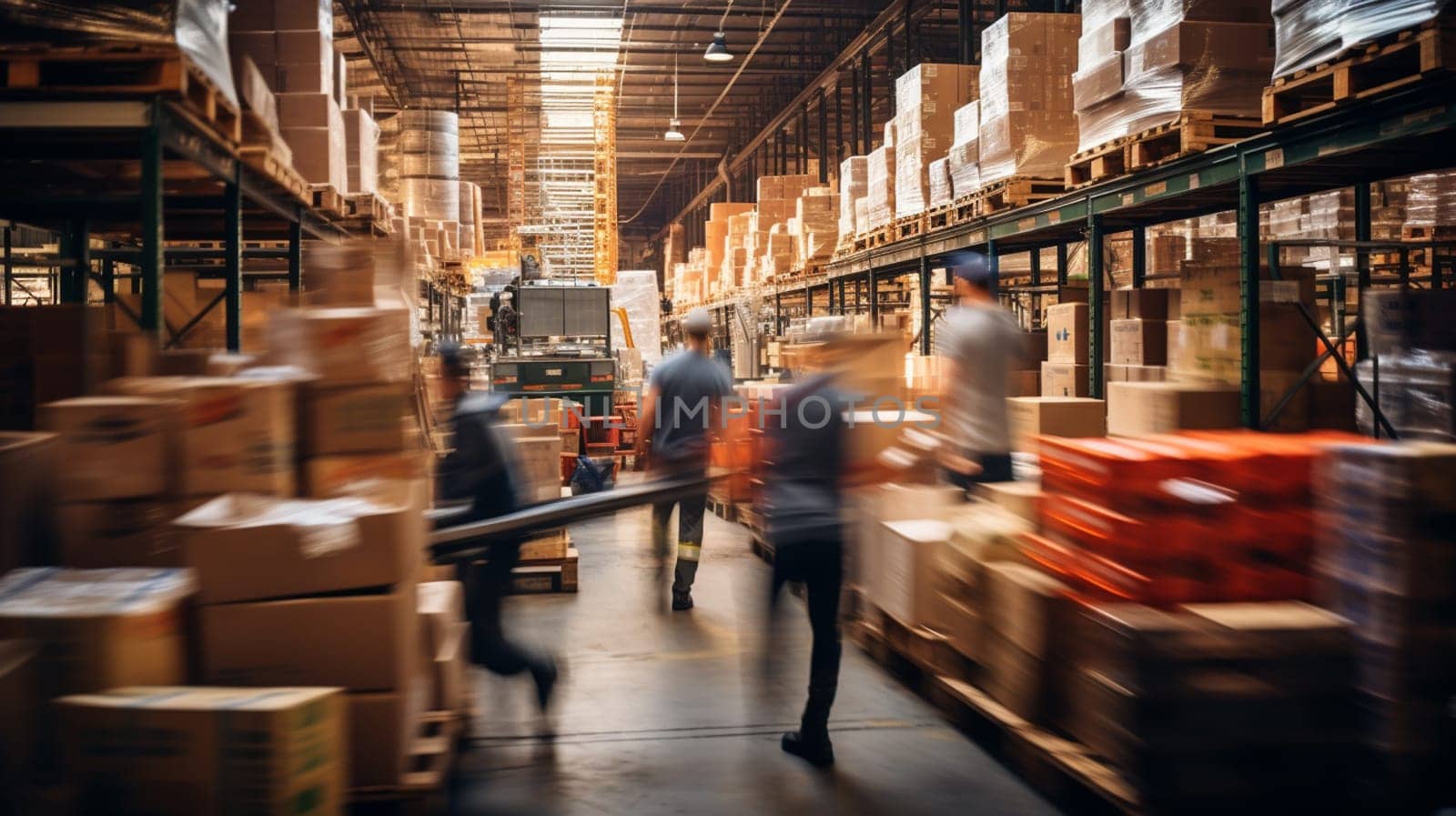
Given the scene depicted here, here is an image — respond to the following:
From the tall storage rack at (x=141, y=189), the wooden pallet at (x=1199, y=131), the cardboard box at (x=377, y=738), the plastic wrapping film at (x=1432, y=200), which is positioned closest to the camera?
the cardboard box at (x=377, y=738)

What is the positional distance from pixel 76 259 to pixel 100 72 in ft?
10.2

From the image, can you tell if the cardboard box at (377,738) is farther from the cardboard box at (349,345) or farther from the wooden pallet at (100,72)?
the wooden pallet at (100,72)

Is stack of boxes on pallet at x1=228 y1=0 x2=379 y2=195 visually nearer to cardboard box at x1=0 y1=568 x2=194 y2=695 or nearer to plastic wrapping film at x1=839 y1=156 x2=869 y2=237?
cardboard box at x1=0 y1=568 x2=194 y2=695

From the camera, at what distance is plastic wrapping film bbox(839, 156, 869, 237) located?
13.3 m

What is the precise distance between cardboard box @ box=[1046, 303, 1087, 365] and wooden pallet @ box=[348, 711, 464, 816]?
19.4 feet

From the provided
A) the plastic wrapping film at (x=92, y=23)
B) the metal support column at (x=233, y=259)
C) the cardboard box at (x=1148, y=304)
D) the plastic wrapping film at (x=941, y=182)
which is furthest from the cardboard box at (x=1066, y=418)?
the metal support column at (x=233, y=259)

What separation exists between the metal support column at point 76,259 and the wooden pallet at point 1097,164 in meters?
6.97

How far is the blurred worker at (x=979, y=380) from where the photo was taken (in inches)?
203

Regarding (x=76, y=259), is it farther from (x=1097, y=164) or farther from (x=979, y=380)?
(x=1097, y=164)

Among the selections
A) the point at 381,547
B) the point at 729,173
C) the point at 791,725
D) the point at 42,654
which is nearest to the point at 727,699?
the point at 791,725

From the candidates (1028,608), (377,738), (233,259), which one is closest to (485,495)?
(377,738)

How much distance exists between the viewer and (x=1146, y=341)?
24.0ft

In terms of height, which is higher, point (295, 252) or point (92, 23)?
point (92, 23)

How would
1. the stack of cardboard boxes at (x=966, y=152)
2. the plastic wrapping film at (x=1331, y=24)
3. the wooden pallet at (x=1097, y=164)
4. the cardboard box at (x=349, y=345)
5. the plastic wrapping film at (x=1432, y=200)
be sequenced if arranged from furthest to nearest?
the plastic wrapping film at (x=1432, y=200) < the stack of cardboard boxes at (x=966, y=152) < the wooden pallet at (x=1097, y=164) < the plastic wrapping film at (x=1331, y=24) < the cardboard box at (x=349, y=345)
